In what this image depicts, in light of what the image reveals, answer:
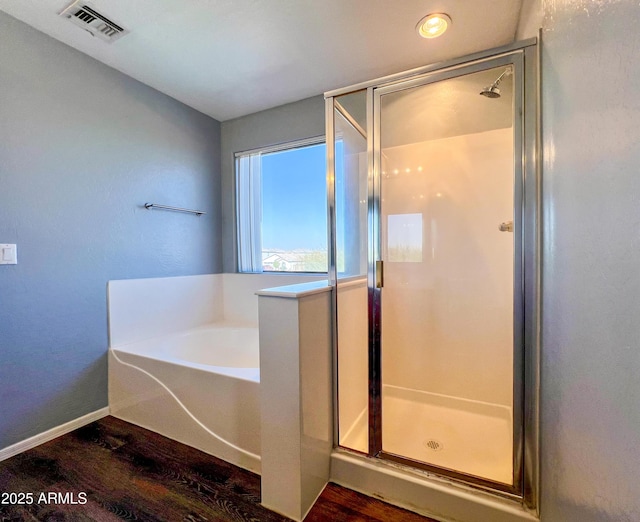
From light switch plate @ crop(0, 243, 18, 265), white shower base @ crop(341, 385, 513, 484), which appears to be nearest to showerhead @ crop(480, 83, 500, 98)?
white shower base @ crop(341, 385, 513, 484)

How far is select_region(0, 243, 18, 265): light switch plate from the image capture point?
157cm

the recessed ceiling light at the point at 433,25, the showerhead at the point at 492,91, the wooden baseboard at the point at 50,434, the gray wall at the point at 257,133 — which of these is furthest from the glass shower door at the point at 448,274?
the wooden baseboard at the point at 50,434

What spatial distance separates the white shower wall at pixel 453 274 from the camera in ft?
6.49

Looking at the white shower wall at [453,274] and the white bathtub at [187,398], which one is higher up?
the white shower wall at [453,274]

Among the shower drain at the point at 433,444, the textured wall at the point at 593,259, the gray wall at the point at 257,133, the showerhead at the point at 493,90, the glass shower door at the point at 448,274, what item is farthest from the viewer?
the gray wall at the point at 257,133

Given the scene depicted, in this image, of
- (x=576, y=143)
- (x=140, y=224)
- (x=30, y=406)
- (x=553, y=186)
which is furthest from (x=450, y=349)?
(x=30, y=406)

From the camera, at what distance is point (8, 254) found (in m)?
1.59

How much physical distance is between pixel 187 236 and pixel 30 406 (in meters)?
1.46

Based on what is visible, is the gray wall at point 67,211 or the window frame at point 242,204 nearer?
the gray wall at point 67,211

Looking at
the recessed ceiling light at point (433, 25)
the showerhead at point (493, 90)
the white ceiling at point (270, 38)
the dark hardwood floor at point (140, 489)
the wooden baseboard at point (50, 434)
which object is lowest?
the dark hardwood floor at point (140, 489)

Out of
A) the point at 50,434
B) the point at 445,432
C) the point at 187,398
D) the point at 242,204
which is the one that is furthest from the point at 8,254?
the point at 445,432

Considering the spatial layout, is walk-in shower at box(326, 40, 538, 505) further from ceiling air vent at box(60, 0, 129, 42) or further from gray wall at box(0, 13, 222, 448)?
gray wall at box(0, 13, 222, 448)

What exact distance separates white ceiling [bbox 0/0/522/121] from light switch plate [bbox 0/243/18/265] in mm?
1240

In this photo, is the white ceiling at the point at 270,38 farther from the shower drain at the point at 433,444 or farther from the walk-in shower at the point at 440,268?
the shower drain at the point at 433,444
